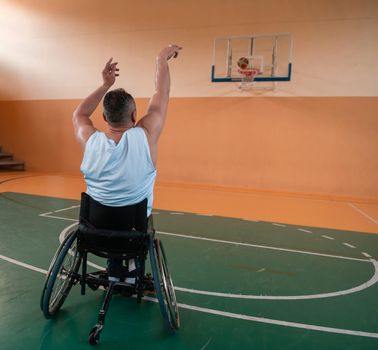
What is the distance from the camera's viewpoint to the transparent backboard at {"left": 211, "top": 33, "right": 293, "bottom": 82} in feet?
25.0

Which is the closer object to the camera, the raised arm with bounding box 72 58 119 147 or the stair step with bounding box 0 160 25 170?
the raised arm with bounding box 72 58 119 147

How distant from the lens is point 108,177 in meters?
1.74

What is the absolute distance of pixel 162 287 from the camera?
73.7 inches

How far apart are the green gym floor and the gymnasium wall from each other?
3734 millimetres

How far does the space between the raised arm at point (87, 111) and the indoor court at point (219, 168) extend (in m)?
0.76

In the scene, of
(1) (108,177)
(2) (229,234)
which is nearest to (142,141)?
(1) (108,177)

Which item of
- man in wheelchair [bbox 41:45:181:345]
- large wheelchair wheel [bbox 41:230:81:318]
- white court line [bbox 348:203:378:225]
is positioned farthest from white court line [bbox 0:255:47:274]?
white court line [bbox 348:203:378:225]

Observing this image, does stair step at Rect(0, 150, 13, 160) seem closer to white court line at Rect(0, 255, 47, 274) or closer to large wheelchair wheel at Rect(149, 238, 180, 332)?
white court line at Rect(0, 255, 47, 274)

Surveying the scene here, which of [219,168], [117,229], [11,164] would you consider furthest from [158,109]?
[11,164]

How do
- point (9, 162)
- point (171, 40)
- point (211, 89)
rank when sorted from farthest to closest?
point (9, 162) < point (171, 40) < point (211, 89)

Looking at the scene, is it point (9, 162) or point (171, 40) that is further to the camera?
point (9, 162)

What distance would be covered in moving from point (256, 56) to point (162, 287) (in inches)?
278

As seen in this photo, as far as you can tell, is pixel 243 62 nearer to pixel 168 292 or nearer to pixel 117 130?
pixel 117 130

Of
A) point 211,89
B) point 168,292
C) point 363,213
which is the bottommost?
point 363,213
